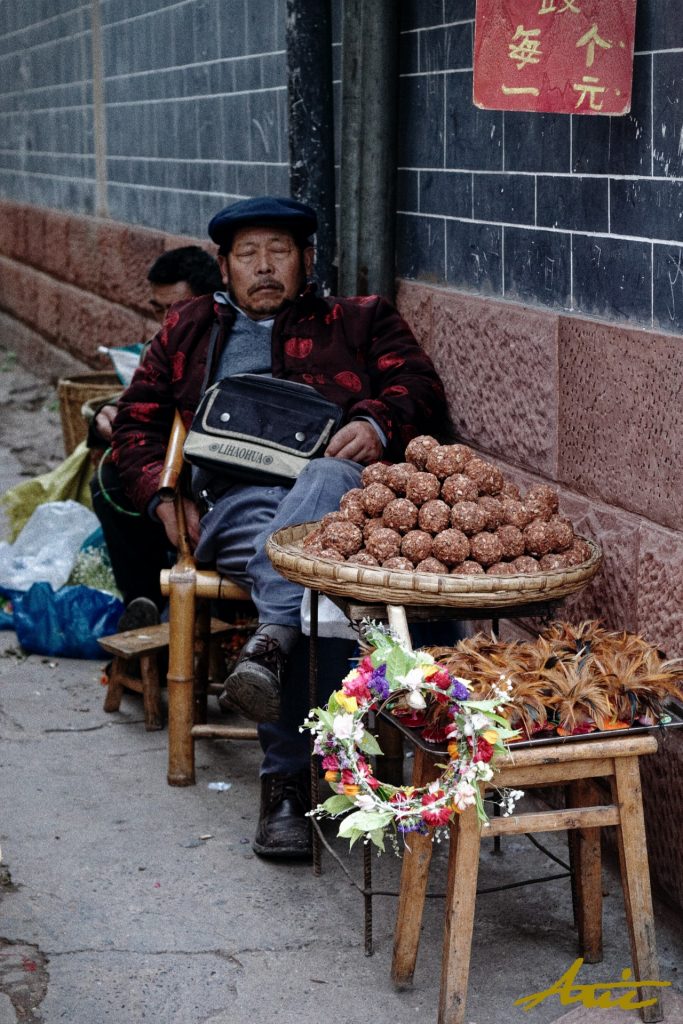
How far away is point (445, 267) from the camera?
4270 mm

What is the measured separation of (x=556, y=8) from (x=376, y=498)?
3.97 feet

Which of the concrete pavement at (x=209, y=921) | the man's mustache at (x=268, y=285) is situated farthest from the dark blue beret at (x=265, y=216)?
the concrete pavement at (x=209, y=921)

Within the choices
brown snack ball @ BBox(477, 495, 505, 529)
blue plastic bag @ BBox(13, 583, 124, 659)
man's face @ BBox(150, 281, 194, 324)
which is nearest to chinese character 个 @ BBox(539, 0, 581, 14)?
brown snack ball @ BBox(477, 495, 505, 529)

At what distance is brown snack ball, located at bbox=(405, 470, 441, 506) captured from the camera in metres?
3.14

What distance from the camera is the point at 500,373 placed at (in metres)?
3.88

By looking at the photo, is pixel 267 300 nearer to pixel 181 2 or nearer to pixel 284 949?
pixel 284 949

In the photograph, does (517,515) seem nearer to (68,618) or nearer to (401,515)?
(401,515)

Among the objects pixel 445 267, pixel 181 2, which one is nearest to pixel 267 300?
pixel 445 267

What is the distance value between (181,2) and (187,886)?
479 cm

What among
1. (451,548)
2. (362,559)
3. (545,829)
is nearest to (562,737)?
(545,829)

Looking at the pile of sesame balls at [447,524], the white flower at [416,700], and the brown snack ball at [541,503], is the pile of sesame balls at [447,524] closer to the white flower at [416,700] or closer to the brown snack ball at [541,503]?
the brown snack ball at [541,503]

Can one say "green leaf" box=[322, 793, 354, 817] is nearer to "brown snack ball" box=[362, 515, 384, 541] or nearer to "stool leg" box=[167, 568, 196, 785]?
"brown snack ball" box=[362, 515, 384, 541]

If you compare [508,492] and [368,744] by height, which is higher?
[508,492]

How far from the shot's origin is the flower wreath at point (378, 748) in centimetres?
256
